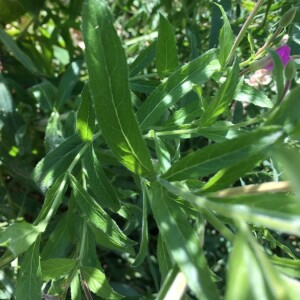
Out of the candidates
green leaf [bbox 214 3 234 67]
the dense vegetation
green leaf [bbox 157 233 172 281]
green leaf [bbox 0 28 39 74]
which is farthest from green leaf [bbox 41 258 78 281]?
green leaf [bbox 0 28 39 74]

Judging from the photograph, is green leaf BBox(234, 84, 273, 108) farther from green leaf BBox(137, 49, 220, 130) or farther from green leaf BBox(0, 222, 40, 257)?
green leaf BBox(0, 222, 40, 257)

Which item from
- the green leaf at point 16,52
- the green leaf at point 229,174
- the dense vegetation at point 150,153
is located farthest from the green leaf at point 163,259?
the green leaf at point 16,52

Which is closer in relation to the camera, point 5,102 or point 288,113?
point 288,113

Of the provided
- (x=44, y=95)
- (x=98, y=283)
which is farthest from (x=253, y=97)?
(x=44, y=95)

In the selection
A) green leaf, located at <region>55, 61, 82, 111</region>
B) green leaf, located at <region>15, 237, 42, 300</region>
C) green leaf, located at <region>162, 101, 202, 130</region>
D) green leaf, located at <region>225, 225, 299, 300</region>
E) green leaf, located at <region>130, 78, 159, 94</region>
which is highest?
green leaf, located at <region>225, 225, 299, 300</region>

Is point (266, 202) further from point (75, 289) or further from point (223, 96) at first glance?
point (75, 289)

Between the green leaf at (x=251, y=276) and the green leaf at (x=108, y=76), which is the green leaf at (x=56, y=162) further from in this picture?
the green leaf at (x=251, y=276)
